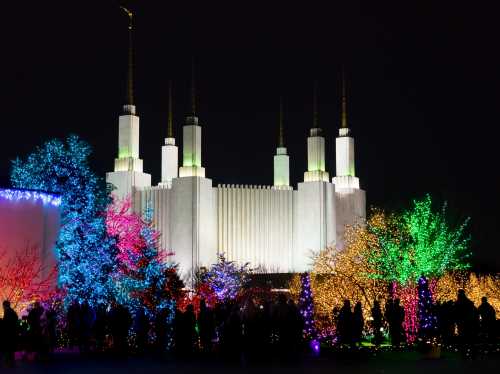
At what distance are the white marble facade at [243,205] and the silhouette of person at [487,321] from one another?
124 ft

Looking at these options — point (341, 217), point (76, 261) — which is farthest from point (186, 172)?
point (76, 261)

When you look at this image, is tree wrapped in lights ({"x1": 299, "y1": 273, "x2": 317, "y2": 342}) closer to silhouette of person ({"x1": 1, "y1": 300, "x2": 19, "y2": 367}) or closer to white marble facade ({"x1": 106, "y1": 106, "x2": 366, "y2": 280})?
silhouette of person ({"x1": 1, "y1": 300, "x2": 19, "y2": 367})

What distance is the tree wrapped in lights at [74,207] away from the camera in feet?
105

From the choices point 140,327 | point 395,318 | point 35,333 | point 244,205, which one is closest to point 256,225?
point 244,205

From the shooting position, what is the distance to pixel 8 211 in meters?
29.5

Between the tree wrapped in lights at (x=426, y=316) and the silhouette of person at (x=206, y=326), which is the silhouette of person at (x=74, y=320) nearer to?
the silhouette of person at (x=206, y=326)

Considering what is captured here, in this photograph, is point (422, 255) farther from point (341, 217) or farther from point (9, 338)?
point (341, 217)

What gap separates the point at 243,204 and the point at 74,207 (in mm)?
32645

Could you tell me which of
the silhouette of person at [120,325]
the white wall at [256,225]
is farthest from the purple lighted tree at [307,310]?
the white wall at [256,225]

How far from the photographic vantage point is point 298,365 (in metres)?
19.0

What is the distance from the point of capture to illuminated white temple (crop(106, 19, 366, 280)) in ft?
201

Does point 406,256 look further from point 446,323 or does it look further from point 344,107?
point 344,107

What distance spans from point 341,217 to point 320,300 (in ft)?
81.6

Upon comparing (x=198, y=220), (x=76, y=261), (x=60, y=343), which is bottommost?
(x=60, y=343)
